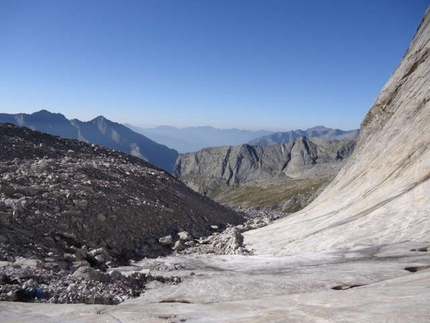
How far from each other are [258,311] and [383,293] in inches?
131

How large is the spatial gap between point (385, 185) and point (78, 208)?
58.7ft

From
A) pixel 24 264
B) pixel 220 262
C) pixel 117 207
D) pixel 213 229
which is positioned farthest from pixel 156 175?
pixel 24 264

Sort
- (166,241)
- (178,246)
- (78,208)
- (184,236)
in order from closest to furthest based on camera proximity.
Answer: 1. (78,208)
2. (178,246)
3. (166,241)
4. (184,236)

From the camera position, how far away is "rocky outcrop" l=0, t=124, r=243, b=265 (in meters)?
18.3

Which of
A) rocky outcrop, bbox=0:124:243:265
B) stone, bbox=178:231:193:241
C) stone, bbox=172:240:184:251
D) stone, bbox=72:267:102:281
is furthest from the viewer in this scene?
stone, bbox=178:231:193:241

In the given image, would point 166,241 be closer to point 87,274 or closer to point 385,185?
point 87,274

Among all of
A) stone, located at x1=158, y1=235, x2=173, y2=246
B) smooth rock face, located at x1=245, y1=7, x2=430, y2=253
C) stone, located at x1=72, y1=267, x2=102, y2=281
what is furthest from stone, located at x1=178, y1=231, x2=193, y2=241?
stone, located at x1=72, y1=267, x2=102, y2=281

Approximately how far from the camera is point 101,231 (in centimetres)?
2141

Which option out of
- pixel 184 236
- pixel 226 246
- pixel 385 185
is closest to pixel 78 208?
pixel 184 236

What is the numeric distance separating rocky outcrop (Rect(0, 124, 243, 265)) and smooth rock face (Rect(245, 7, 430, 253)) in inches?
293

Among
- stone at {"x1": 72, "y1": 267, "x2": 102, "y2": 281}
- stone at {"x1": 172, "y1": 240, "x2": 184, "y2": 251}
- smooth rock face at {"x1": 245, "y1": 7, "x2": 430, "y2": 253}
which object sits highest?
smooth rock face at {"x1": 245, "y1": 7, "x2": 430, "y2": 253}

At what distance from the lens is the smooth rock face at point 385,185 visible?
51.2 ft

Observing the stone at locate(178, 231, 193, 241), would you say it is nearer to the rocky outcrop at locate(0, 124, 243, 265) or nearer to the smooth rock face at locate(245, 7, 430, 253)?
the rocky outcrop at locate(0, 124, 243, 265)

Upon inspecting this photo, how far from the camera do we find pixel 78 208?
22.1 meters
